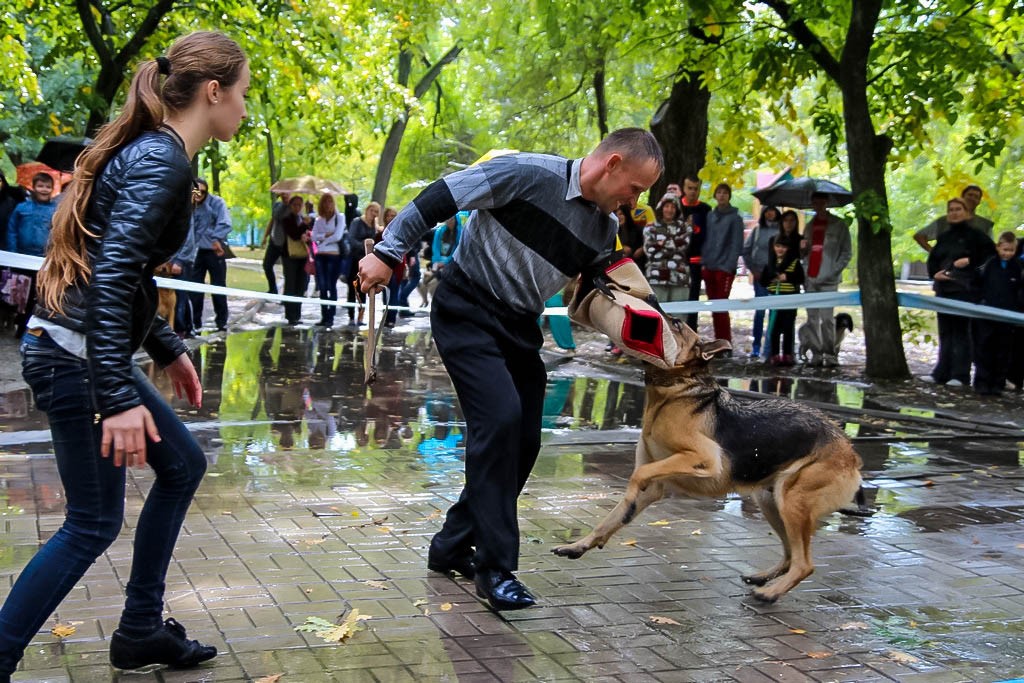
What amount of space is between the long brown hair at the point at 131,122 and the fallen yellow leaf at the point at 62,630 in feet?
4.92

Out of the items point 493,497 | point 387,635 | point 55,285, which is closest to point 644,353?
point 493,497

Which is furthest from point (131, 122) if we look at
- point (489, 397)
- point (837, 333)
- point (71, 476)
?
point (837, 333)

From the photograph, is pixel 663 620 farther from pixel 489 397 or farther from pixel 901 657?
pixel 489 397

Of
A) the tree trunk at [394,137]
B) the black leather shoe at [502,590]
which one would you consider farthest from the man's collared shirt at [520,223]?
the tree trunk at [394,137]

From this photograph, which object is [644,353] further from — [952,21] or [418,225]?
[952,21]

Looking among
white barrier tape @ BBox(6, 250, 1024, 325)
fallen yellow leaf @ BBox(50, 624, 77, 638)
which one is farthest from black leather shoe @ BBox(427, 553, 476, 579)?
white barrier tape @ BBox(6, 250, 1024, 325)

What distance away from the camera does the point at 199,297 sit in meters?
17.9

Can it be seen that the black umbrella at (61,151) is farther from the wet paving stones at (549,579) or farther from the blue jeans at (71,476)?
the blue jeans at (71,476)

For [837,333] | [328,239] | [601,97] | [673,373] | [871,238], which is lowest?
[673,373]

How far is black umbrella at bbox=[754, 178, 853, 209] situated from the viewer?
16.6 meters

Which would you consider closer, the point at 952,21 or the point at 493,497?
the point at 493,497

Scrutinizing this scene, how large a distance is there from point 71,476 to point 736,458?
2900 mm

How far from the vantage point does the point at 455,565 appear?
5.55 meters

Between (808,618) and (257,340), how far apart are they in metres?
13.1
